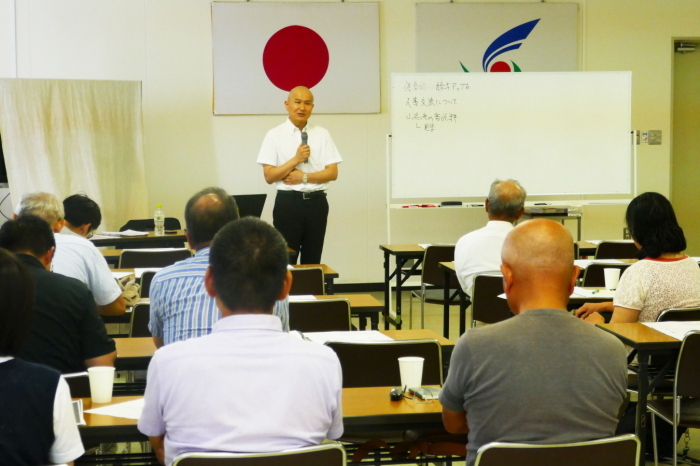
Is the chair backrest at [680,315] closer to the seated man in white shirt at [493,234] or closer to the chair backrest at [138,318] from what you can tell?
the seated man in white shirt at [493,234]

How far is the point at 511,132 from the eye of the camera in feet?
25.9

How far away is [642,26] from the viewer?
871 centimetres

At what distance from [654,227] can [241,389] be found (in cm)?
240

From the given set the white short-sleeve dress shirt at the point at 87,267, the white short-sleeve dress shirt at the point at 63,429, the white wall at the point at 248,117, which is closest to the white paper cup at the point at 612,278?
the white short-sleeve dress shirt at the point at 87,267

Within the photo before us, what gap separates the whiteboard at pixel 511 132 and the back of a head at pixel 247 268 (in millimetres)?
5907

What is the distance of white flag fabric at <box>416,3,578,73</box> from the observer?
835cm

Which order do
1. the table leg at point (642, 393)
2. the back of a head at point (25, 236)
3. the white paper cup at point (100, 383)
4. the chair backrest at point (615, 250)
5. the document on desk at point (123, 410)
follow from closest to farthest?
the document on desk at point (123, 410) < the white paper cup at point (100, 383) < the back of a head at point (25, 236) < the table leg at point (642, 393) < the chair backrest at point (615, 250)

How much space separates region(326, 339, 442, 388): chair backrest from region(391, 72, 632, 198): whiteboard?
497 centimetres

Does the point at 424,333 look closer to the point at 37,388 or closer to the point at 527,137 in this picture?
the point at 37,388

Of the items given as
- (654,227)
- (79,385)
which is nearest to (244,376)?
(79,385)

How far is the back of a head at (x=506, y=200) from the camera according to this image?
4.58 m

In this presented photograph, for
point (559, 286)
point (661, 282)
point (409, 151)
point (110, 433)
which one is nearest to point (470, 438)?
point (559, 286)

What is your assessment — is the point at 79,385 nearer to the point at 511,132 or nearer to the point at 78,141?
the point at 78,141

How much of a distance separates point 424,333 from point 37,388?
185cm
